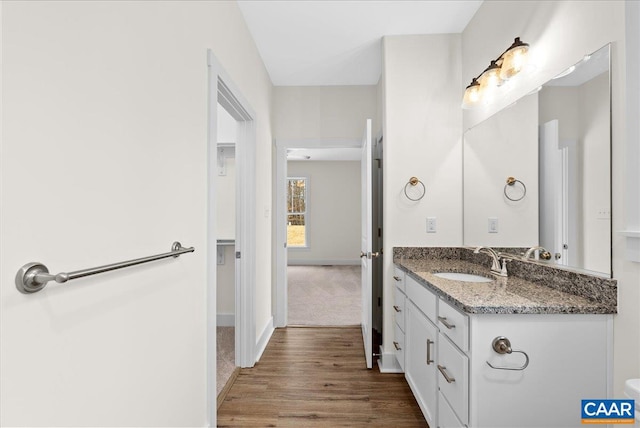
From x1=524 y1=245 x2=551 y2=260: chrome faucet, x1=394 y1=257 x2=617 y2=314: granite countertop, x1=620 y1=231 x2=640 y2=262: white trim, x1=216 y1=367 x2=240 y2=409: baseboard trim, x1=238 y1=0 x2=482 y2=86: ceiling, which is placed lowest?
x1=216 y1=367 x2=240 y2=409: baseboard trim

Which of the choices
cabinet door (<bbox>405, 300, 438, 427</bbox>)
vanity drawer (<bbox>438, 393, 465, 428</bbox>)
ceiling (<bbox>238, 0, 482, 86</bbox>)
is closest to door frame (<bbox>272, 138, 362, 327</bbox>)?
ceiling (<bbox>238, 0, 482, 86</bbox>)

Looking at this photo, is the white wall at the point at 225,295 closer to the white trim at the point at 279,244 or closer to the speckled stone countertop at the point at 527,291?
the white trim at the point at 279,244

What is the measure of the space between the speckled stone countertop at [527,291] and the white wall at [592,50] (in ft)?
0.25

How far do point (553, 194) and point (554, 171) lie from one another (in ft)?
0.38

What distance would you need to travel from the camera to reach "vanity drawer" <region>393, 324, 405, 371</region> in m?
2.14

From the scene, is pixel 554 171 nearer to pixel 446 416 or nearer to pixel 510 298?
pixel 510 298

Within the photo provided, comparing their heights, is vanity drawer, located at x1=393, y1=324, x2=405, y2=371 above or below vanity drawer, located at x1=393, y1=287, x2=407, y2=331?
below

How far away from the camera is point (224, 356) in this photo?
258 centimetres

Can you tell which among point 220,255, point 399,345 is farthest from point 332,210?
point 399,345

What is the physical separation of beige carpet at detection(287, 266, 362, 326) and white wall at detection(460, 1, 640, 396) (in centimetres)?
252

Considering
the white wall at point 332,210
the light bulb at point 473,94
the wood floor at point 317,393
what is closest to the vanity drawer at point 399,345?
the wood floor at point 317,393

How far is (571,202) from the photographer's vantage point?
1386 millimetres

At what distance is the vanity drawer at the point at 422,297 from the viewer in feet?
5.14

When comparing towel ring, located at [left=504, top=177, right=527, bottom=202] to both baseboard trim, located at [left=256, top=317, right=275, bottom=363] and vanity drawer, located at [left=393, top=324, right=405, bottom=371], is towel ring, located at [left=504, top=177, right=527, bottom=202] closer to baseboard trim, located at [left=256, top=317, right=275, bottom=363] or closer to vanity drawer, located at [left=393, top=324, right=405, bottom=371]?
vanity drawer, located at [left=393, top=324, right=405, bottom=371]
